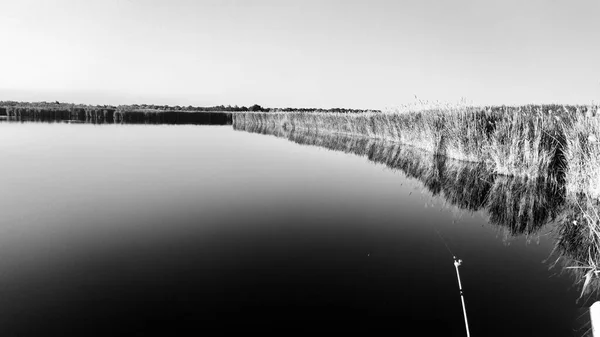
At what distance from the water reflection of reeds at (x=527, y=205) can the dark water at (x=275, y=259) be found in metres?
0.08

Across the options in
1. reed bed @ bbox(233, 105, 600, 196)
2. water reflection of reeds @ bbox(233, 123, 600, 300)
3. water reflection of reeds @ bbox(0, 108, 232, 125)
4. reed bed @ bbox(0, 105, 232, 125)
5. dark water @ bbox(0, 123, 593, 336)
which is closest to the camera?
dark water @ bbox(0, 123, 593, 336)

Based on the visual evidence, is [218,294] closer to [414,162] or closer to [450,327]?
[450,327]

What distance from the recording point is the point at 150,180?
9.00 metres

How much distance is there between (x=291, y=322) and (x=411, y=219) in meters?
3.84

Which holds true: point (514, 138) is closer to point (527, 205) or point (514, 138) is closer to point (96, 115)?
point (527, 205)

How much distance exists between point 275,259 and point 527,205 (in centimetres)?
552

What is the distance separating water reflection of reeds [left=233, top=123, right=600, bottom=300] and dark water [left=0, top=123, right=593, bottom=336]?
0.08m

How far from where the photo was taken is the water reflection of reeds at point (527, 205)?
4656 mm

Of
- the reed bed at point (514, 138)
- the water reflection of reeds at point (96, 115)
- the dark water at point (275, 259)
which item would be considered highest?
the water reflection of reeds at point (96, 115)

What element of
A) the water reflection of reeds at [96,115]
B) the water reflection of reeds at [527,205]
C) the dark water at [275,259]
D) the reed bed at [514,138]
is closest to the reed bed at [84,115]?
the water reflection of reeds at [96,115]

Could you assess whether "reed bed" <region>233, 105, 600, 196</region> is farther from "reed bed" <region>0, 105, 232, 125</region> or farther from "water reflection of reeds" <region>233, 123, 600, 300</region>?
"reed bed" <region>0, 105, 232, 125</region>

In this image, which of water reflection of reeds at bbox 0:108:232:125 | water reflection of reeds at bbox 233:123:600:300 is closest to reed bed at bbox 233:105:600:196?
water reflection of reeds at bbox 233:123:600:300

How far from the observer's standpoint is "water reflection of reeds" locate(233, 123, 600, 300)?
4.66 metres

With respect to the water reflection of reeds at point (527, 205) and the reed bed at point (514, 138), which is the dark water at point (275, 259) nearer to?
the water reflection of reeds at point (527, 205)
